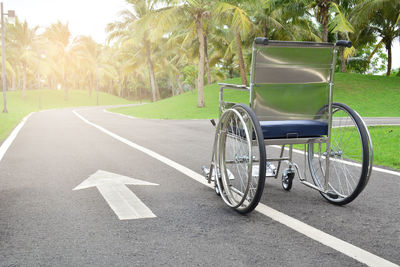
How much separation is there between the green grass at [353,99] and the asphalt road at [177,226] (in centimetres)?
1633

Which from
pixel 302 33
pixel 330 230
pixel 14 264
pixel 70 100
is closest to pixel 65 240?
pixel 14 264

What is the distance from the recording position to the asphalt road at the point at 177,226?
2.73 m

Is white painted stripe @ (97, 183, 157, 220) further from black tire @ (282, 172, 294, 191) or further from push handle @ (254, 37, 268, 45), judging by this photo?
push handle @ (254, 37, 268, 45)

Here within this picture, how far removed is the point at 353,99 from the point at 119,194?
22.2 meters

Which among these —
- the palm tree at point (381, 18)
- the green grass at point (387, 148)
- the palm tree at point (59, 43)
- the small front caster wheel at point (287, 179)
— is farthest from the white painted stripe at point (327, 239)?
the palm tree at point (59, 43)

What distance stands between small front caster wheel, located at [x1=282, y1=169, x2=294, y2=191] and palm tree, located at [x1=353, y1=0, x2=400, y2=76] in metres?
24.0

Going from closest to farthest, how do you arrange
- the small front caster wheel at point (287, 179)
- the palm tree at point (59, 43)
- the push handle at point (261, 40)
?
1. the push handle at point (261, 40)
2. the small front caster wheel at point (287, 179)
3. the palm tree at point (59, 43)

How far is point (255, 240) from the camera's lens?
3033 millimetres

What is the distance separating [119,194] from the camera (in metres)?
4.49

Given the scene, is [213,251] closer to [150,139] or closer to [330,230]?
[330,230]

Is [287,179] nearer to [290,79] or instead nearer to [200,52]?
[290,79]

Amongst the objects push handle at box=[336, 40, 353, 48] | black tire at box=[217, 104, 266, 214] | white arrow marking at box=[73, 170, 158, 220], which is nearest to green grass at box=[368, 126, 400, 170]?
push handle at box=[336, 40, 353, 48]

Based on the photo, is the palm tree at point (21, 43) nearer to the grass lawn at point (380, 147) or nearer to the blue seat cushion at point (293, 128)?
the grass lawn at point (380, 147)

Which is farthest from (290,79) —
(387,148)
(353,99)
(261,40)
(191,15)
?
(191,15)
